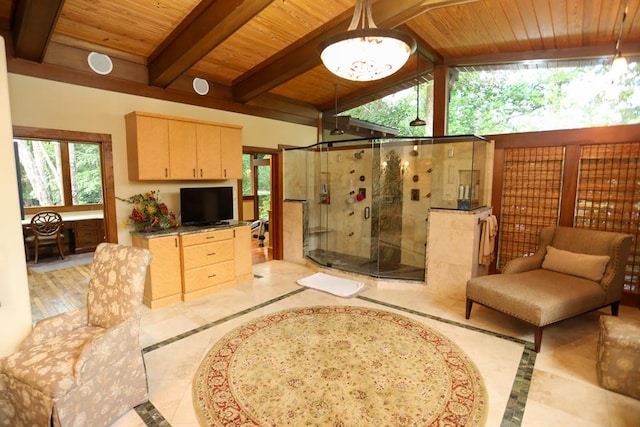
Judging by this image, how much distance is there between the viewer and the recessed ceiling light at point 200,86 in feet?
14.8

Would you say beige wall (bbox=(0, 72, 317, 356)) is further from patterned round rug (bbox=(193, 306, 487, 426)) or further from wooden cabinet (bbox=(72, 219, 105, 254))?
wooden cabinet (bbox=(72, 219, 105, 254))

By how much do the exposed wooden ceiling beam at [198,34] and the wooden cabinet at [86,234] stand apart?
3843mm

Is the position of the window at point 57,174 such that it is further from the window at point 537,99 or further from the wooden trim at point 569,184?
the wooden trim at point 569,184

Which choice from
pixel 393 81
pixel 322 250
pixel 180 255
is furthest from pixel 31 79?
pixel 393 81

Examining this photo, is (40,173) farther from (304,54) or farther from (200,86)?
(304,54)

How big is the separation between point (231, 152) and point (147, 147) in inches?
44.7

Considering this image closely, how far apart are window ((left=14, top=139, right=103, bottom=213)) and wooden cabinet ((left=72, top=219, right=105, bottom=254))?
0.65 m

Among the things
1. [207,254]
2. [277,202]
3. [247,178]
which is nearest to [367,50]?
[207,254]

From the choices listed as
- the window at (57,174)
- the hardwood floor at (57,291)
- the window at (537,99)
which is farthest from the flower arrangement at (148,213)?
the window at (537,99)

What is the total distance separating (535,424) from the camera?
193 cm

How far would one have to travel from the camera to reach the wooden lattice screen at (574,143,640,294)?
3.67 m

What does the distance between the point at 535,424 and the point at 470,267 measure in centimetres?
216

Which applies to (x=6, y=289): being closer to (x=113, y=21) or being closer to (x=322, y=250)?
(x=113, y=21)

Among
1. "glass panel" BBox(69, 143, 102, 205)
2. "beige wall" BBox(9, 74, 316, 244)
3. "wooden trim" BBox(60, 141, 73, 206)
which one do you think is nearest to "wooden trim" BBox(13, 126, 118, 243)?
"beige wall" BBox(9, 74, 316, 244)
